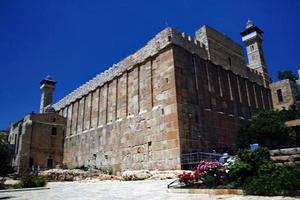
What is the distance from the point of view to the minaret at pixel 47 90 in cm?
4519

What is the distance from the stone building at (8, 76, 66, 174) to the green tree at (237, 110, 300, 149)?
24.1m

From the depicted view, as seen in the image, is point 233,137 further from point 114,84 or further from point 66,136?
point 66,136

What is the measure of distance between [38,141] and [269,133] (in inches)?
1097

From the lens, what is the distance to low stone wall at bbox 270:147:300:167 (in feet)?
23.4

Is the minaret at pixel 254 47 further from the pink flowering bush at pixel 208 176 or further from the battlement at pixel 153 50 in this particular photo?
the pink flowering bush at pixel 208 176

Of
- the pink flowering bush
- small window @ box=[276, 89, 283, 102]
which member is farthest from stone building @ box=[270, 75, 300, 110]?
the pink flowering bush

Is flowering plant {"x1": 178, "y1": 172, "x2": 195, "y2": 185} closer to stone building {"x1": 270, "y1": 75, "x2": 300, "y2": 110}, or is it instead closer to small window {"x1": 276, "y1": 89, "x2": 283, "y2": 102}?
stone building {"x1": 270, "y1": 75, "x2": 300, "y2": 110}

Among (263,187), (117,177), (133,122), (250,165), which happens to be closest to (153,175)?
(117,177)

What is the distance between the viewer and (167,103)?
64.5 feet

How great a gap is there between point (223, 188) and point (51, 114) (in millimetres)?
32784

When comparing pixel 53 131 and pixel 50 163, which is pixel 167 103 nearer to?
pixel 53 131

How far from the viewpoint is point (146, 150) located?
20453 millimetres

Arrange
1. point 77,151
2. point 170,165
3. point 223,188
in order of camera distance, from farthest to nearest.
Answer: point 77,151 < point 170,165 < point 223,188

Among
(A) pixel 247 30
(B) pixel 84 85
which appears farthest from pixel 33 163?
(A) pixel 247 30
